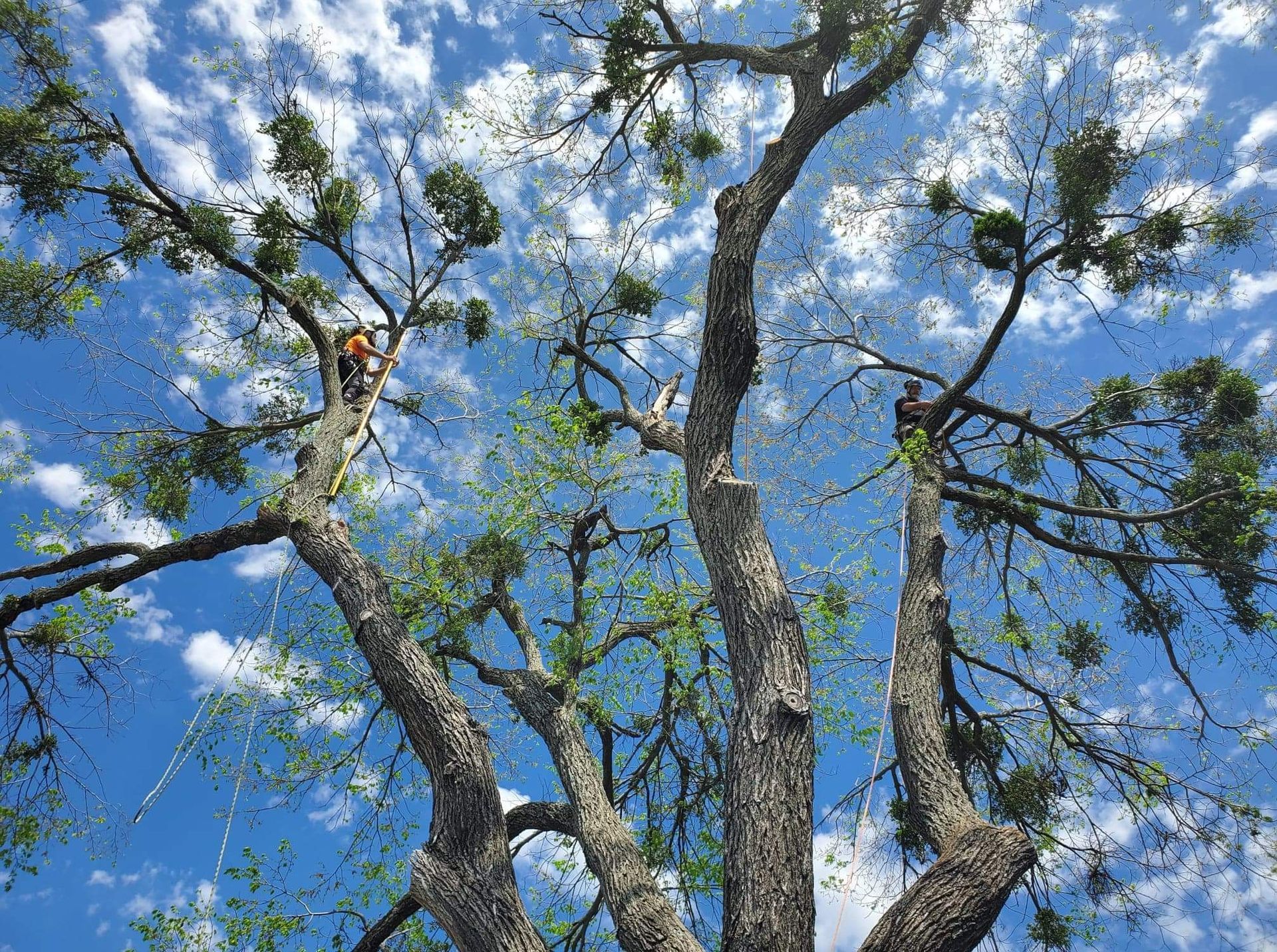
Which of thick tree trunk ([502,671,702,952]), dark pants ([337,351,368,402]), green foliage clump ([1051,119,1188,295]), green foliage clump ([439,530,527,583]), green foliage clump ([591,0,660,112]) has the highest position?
green foliage clump ([591,0,660,112])

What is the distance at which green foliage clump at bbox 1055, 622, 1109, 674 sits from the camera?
26.4ft

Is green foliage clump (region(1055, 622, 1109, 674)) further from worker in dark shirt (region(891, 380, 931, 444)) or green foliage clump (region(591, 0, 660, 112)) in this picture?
green foliage clump (region(591, 0, 660, 112))

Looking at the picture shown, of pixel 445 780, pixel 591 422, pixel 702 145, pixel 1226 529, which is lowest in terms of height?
pixel 445 780

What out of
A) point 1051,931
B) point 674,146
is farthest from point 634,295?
point 1051,931

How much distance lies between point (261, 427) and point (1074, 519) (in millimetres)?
8995

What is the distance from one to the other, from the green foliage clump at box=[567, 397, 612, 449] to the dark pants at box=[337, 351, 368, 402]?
2285mm

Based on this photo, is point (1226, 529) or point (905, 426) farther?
point (905, 426)

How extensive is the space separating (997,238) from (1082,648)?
14.2 feet

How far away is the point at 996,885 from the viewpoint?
329 cm

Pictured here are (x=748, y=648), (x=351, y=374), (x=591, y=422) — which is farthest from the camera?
(x=351, y=374)

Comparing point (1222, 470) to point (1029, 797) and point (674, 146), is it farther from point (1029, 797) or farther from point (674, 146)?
point (674, 146)

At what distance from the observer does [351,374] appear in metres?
8.15

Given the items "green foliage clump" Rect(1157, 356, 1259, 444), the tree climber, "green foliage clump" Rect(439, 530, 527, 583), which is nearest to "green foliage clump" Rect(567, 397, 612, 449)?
"green foliage clump" Rect(439, 530, 527, 583)

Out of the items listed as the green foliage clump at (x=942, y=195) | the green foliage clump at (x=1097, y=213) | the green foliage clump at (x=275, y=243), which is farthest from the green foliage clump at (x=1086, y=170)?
the green foliage clump at (x=275, y=243)
